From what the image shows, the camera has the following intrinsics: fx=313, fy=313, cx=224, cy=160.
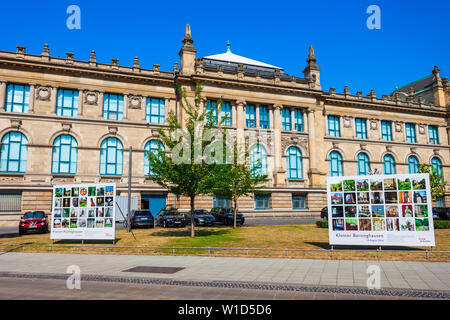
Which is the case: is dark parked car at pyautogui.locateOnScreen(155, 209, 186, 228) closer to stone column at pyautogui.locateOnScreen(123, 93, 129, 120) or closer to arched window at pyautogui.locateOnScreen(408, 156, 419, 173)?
stone column at pyautogui.locateOnScreen(123, 93, 129, 120)

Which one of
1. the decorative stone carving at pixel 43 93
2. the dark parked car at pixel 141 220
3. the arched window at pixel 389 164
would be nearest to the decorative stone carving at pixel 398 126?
the arched window at pixel 389 164

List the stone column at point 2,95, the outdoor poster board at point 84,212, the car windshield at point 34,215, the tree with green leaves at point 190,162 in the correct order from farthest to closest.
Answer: the stone column at point 2,95 → the car windshield at point 34,215 → the tree with green leaves at point 190,162 → the outdoor poster board at point 84,212

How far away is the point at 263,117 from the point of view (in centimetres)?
3884

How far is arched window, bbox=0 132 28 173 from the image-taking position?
98.5 feet

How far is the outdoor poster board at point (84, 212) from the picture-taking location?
16.3 meters

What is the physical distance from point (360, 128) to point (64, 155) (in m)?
37.7

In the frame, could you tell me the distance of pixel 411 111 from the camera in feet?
152

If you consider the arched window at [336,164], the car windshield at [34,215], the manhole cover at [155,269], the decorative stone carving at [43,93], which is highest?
the decorative stone carving at [43,93]

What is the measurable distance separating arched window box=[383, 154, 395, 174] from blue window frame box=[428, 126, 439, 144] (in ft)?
27.2

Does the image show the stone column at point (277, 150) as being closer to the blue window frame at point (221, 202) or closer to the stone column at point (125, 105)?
the blue window frame at point (221, 202)

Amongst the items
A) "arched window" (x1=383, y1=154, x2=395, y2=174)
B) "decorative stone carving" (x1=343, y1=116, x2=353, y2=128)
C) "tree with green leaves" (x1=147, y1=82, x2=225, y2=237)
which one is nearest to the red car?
"tree with green leaves" (x1=147, y1=82, x2=225, y2=237)

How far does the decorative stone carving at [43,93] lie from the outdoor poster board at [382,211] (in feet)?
98.7

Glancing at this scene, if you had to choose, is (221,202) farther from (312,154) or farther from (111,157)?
(312,154)
